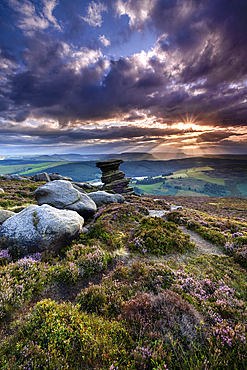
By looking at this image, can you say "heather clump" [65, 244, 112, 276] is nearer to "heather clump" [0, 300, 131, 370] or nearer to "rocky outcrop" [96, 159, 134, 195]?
"heather clump" [0, 300, 131, 370]

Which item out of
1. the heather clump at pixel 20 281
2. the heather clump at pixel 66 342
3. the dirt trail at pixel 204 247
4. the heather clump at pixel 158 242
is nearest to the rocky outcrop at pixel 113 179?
the heather clump at pixel 158 242

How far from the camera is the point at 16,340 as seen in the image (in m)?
3.93

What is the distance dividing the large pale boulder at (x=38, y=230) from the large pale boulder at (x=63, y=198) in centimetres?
443

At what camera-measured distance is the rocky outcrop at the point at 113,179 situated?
150 ft

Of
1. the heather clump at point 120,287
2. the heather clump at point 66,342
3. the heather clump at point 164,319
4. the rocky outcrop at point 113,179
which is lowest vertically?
the rocky outcrop at point 113,179

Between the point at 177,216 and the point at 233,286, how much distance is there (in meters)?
9.70

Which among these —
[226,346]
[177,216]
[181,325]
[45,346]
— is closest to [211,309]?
[226,346]

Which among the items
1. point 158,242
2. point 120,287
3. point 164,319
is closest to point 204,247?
point 158,242

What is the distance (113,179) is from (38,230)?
39.6 meters

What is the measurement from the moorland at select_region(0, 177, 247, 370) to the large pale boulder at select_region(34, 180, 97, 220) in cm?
615

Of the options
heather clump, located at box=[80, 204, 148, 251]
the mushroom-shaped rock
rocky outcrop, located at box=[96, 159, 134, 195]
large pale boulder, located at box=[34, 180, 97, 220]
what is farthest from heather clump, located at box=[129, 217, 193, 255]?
rocky outcrop, located at box=[96, 159, 134, 195]

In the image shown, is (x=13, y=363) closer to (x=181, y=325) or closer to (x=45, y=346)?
(x=45, y=346)

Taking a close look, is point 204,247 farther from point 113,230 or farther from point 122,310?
point 122,310

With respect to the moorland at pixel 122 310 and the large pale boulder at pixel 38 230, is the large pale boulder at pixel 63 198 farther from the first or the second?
the moorland at pixel 122 310
